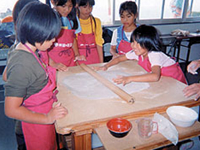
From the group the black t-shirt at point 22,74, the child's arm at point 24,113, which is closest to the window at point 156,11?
the black t-shirt at point 22,74

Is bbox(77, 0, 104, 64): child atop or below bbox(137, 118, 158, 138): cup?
atop

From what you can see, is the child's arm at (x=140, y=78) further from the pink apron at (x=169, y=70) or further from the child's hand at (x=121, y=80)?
the pink apron at (x=169, y=70)

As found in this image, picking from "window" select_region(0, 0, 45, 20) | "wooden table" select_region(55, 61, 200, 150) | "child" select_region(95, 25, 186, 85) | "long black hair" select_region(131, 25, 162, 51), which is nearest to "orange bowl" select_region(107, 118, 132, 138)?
"wooden table" select_region(55, 61, 200, 150)

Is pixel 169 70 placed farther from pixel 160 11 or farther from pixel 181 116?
pixel 160 11

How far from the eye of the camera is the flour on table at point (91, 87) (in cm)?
107

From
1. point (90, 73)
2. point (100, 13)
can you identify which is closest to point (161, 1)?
point (100, 13)

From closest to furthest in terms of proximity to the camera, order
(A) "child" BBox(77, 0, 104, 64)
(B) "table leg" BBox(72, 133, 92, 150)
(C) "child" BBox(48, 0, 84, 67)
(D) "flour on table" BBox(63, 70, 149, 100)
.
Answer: (B) "table leg" BBox(72, 133, 92, 150) → (D) "flour on table" BBox(63, 70, 149, 100) → (C) "child" BBox(48, 0, 84, 67) → (A) "child" BBox(77, 0, 104, 64)

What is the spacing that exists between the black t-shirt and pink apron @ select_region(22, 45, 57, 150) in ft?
0.19

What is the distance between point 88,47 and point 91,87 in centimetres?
106

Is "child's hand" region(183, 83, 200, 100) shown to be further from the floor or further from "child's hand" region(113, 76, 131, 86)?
the floor

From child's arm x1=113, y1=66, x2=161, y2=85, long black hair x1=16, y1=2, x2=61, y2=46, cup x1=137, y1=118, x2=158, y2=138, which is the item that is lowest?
cup x1=137, y1=118, x2=158, y2=138

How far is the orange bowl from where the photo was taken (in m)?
0.81

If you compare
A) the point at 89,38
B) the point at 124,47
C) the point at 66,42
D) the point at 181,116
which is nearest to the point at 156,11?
the point at 124,47

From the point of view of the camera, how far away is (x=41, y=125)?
1028mm
